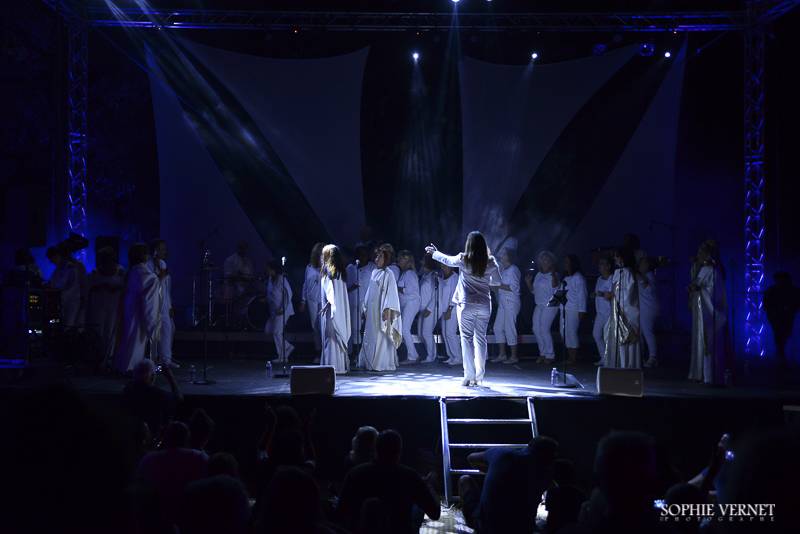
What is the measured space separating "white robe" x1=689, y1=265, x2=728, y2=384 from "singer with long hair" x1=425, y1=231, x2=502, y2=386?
324 centimetres

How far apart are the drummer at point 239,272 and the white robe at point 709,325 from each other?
893 centimetres

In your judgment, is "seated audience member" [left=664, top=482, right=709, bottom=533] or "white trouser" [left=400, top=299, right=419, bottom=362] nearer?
"seated audience member" [left=664, top=482, right=709, bottom=533]

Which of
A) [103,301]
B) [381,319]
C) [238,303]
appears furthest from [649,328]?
[103,301]

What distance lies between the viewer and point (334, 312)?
11391 mm

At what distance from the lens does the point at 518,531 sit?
5.45 meters

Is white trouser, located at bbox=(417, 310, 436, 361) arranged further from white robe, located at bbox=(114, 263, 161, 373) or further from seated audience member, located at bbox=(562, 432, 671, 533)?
seated audience member, located at bbox=(562, 432, 671, 533)

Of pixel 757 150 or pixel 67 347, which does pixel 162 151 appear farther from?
pixel 757 150

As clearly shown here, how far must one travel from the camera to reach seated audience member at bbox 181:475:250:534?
263 cm

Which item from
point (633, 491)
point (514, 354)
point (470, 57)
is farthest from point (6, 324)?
point (633, 491)

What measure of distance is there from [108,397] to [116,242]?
6.08m

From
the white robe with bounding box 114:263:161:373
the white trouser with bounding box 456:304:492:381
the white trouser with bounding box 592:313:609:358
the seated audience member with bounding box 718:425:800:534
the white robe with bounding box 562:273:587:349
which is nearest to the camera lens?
the seated audience member with bounding box 718:425:800:534

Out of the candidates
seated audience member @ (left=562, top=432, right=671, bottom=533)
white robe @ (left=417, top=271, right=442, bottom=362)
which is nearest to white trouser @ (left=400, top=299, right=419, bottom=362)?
white robe @ (left=417, top=271, right=442, bottom=362)

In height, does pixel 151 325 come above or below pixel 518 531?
above

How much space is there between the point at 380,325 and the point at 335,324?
1.01 m
